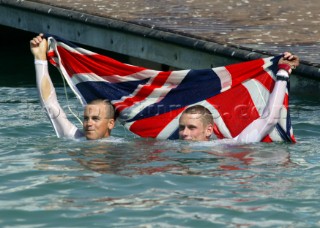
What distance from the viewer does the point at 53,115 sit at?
10719 mm

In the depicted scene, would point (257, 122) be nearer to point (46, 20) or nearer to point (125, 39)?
point (125, 39)

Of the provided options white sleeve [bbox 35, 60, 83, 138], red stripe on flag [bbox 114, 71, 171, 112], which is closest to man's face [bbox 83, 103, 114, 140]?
white sleeve [bbox 35, 60, 83, 138]

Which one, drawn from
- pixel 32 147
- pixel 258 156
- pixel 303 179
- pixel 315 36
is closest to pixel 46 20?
pixel 315 36

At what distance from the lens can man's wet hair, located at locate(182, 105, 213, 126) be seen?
34.1 feet

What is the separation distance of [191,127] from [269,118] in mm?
809

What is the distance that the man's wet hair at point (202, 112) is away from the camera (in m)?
10.4

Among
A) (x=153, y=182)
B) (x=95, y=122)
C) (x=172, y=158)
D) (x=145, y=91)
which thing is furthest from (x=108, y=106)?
(x=153, y=182)

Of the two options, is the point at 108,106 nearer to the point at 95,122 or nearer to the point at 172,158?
the point at 95,122

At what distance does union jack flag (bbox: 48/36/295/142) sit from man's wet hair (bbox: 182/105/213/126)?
0.47 meters

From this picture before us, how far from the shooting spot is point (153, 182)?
872cm

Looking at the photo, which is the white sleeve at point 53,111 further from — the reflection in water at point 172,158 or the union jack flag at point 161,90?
the reflection in water at point 172,158

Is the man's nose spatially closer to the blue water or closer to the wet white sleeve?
the blue water

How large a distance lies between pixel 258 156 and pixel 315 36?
5.15 m

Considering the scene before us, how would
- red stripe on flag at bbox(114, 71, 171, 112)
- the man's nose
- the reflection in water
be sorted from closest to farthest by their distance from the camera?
the reflection in water → the man's nose → red stripe on flag at bbox(114, 71, 171, 112)
